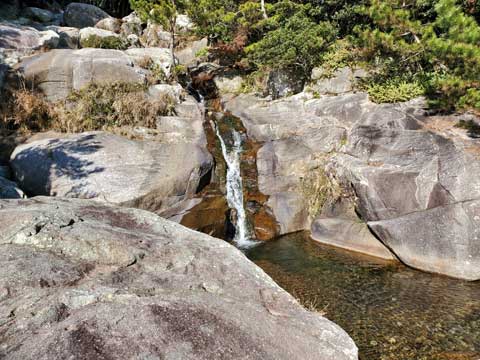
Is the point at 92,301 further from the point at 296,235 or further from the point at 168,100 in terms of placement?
the point at 168,100

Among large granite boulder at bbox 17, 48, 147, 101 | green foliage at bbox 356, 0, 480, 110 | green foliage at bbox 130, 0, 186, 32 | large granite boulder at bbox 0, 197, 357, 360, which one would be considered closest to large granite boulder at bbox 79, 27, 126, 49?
green foliage at bbox 130, 0, 186, 32

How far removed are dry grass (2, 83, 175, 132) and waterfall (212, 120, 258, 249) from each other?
2.79 metres

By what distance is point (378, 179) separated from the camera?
809 centimetres

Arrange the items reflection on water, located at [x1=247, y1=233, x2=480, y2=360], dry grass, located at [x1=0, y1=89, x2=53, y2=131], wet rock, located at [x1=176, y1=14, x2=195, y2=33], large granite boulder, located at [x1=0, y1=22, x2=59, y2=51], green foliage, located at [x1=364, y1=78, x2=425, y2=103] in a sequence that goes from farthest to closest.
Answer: wet rock, located at [x1=176, y1=14, x2=195, y2=33] < large granite boulder, located at [x1=0, y1=22, x2=59, y2=51] < green foliage, located at [x1=364, y1=78, x2=425, y2=103] < dry grass, located at [x1=0, y1=89, x2=53, y2=131] < reflection on water, located at [x1=247, y1=233, x2=480, y2=360]

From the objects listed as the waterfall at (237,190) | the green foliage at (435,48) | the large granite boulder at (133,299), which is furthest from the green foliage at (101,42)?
the large granite boulder at (133,299)

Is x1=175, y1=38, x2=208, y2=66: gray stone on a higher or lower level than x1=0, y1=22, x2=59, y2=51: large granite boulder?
higher

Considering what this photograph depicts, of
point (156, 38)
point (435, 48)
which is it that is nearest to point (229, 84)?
point (156, 38)

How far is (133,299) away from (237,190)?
23.4ft

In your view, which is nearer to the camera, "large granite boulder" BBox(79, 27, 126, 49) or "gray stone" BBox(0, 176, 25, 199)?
"gray stone" BBox(0, 176, 25, 199)

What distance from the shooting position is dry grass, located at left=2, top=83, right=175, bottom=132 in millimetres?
9453

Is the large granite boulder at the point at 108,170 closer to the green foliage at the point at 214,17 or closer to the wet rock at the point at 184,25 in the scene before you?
the green foliage at the point at 214,17

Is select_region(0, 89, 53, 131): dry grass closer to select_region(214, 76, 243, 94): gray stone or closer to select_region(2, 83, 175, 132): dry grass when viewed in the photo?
select_region(2, 83, 175, 132): dry grass

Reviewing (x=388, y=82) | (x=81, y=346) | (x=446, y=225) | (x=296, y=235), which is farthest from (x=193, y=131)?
(x=81, y=346)

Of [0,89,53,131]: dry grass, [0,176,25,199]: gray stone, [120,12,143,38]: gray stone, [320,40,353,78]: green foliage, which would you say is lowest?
[0,176,25,199]: gray stone
